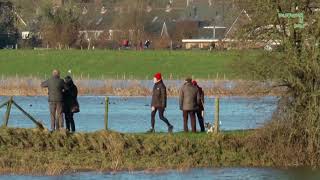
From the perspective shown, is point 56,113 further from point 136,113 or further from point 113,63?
point 113,63

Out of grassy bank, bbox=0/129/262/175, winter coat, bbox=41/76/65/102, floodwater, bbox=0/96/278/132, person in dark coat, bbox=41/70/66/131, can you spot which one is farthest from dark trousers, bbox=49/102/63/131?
floodwater, bbox=0/96/278/132

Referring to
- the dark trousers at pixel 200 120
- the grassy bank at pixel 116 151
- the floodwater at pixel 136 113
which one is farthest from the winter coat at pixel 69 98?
the dark trousers at pixel 200 120

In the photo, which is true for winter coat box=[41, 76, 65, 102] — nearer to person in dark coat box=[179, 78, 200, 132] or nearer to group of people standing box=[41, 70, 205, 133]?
group of people standing box=[41, 70, 205, 133]

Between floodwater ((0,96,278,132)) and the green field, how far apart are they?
19.1 metres

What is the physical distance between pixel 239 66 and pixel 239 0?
5.10 ft

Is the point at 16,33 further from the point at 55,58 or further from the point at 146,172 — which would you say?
the point at 146,172

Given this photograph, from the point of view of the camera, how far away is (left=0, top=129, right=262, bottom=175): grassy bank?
27484 millimetres

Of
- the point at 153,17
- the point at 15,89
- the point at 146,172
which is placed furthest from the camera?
the point at 153,17

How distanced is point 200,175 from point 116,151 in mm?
2307

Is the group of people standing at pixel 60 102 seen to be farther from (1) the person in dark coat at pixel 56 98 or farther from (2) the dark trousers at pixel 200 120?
(2) the dark trousers at pixel 200 120

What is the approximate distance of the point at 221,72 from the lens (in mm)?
74375

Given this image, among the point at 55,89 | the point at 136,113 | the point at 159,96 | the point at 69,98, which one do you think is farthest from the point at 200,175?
the point at 136,113

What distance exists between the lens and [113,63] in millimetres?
81000

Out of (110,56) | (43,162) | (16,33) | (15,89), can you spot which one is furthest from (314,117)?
(16,33)
